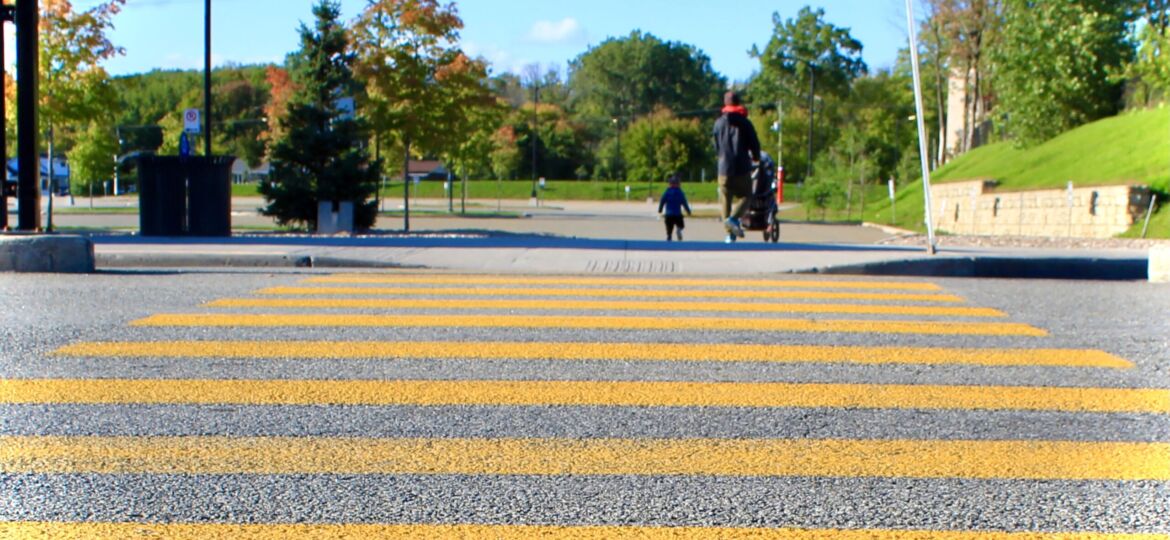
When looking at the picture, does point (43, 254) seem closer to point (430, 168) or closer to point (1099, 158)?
point (1099, 158)

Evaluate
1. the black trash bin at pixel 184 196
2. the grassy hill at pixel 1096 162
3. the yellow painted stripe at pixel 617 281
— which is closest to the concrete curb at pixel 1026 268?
the yellow painted stripe at pixel 617 281

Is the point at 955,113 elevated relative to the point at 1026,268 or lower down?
elevated

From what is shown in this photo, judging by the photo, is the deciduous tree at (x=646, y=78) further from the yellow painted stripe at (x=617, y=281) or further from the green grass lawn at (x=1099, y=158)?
the yellow painted stripe at (x=617, y=281)

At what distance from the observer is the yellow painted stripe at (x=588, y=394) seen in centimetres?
567

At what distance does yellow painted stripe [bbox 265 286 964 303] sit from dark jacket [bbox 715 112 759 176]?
5.44 metres

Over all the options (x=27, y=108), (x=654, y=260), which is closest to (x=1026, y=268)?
(x=654, y=260)

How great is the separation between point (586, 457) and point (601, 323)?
3.75 metres

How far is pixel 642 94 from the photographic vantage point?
421 feet

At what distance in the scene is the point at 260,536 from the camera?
3.70 meters

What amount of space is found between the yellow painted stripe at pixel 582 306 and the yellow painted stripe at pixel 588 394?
310 centimetres

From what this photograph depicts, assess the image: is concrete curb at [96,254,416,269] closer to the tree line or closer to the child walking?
the child walking

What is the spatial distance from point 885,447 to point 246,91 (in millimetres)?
125939

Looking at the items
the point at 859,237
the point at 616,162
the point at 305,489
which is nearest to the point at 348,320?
the point at 305,489

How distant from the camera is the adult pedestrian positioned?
15945 millimetres
